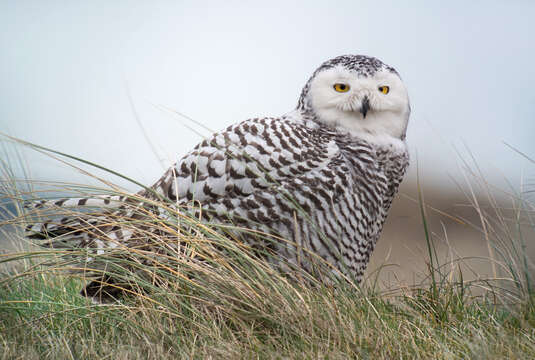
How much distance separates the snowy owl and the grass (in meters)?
0.15

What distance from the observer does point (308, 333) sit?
56.8 inches

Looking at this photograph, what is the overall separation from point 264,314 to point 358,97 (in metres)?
0.99

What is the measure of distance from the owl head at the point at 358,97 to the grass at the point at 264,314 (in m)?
0.52

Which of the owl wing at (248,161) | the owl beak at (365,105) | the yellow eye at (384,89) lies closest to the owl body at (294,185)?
the owl wing at (248,161)

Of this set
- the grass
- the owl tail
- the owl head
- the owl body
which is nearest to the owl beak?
the owl head

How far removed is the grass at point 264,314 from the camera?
1379mm

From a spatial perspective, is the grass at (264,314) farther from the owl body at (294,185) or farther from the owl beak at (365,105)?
the owl beak at (365,105)

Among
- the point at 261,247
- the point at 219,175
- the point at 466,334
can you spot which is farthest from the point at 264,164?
the point at 466,334

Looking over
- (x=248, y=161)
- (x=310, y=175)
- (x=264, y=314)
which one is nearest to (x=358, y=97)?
(x=310, y=175)

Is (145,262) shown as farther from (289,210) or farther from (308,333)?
(308,333)

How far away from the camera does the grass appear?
54.3 inches

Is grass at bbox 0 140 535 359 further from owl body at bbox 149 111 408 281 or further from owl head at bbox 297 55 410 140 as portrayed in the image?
owl head at bbox 297 55 410 140

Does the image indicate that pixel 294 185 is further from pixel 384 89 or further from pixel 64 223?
pixel 64 223

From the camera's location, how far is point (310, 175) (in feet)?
6.25
